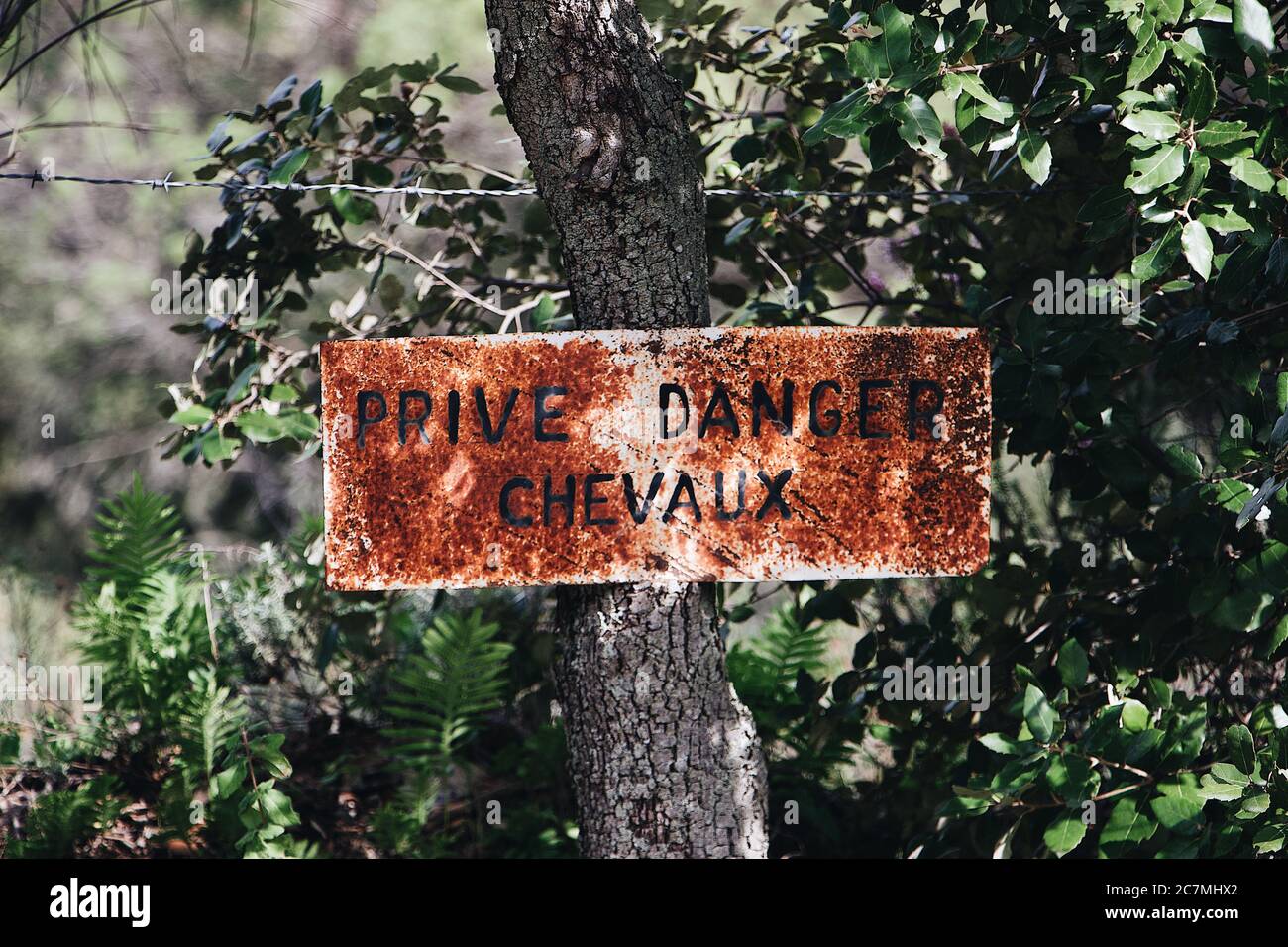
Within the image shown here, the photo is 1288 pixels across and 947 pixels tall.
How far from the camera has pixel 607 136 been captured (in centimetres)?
166

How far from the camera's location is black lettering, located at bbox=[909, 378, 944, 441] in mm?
1574

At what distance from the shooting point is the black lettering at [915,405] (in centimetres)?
157

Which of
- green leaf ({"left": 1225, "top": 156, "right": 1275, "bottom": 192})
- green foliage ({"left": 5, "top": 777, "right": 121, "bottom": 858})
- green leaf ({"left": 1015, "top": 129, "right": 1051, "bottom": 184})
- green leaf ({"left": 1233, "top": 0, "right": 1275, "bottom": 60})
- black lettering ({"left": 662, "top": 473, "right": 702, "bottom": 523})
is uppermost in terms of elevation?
green leaf ({"left": 1233, "top": 0, "right": 1275, "bottom": 60})

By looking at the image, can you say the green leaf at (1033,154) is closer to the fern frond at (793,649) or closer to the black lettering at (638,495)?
the black lettering at (638,495)

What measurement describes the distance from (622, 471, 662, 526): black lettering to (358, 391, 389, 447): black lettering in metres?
0.34

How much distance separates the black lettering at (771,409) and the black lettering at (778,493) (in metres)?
0.06

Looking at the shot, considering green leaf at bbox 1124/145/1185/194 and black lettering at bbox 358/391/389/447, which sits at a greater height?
green leaf at bbox 1124/145/1185/194

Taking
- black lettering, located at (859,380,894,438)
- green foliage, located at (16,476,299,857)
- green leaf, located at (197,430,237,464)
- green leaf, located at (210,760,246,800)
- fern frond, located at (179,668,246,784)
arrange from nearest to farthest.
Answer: black lettering, located at (859,380,894,438) → green leaf, located at (197,430,237,464) → green leaf, located at (210,760,246,800) → green foliage, located at (16,476,299,857) → fern frond, located at (179,668,246,784)

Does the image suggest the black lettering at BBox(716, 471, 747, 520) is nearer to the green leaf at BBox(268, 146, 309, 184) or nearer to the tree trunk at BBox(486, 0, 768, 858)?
the tree trunk at BBox(486, 0, 768, 858)

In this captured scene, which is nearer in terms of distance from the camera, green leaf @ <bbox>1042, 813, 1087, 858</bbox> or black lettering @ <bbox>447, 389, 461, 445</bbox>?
black lettering @ <bbox>447, 389, 461, 445</bbox>

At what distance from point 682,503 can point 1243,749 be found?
3.10 ft

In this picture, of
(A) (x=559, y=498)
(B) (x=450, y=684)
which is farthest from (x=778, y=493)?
(B) (x=450, y=684)

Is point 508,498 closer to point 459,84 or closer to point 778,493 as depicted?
point 778,493

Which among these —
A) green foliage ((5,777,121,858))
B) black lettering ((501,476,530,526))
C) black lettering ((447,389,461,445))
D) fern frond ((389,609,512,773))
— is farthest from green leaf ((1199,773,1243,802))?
green foliage ((5,777,121,858))
